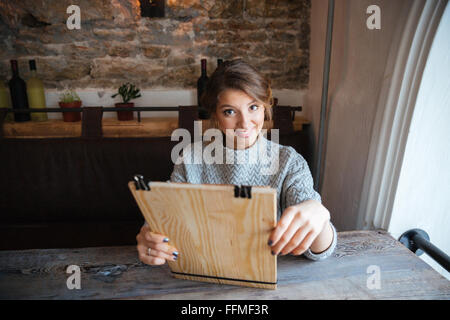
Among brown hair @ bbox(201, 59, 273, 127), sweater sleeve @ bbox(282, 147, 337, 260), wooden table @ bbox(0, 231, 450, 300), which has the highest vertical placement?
brown hair @ bbox(201, 59, 273, 127)

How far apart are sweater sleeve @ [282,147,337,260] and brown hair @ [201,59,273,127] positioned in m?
0.22

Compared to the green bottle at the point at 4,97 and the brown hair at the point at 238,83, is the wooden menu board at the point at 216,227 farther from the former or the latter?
the green bottle at the point at 4,97

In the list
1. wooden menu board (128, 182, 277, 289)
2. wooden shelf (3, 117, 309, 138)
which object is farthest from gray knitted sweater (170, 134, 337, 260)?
wooden shelf (3, 117, 309, 138)

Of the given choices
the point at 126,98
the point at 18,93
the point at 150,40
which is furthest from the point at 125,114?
the point at 18,93

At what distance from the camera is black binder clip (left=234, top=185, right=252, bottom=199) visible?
55 cm

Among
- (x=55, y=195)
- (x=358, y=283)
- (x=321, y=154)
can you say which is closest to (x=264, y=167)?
(x=358, y=283)

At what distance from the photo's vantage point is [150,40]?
6.50 ft

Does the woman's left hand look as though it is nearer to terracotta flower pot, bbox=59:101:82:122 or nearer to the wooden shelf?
the wooden shelf

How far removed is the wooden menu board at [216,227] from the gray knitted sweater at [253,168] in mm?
291

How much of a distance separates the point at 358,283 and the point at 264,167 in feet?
1.39

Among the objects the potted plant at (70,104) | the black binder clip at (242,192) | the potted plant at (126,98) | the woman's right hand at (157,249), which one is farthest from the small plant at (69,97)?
the black binder clip at (242,192)

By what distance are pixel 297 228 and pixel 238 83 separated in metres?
0.46

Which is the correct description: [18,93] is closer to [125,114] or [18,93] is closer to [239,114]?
[125,114]

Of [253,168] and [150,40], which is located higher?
[150,40]
